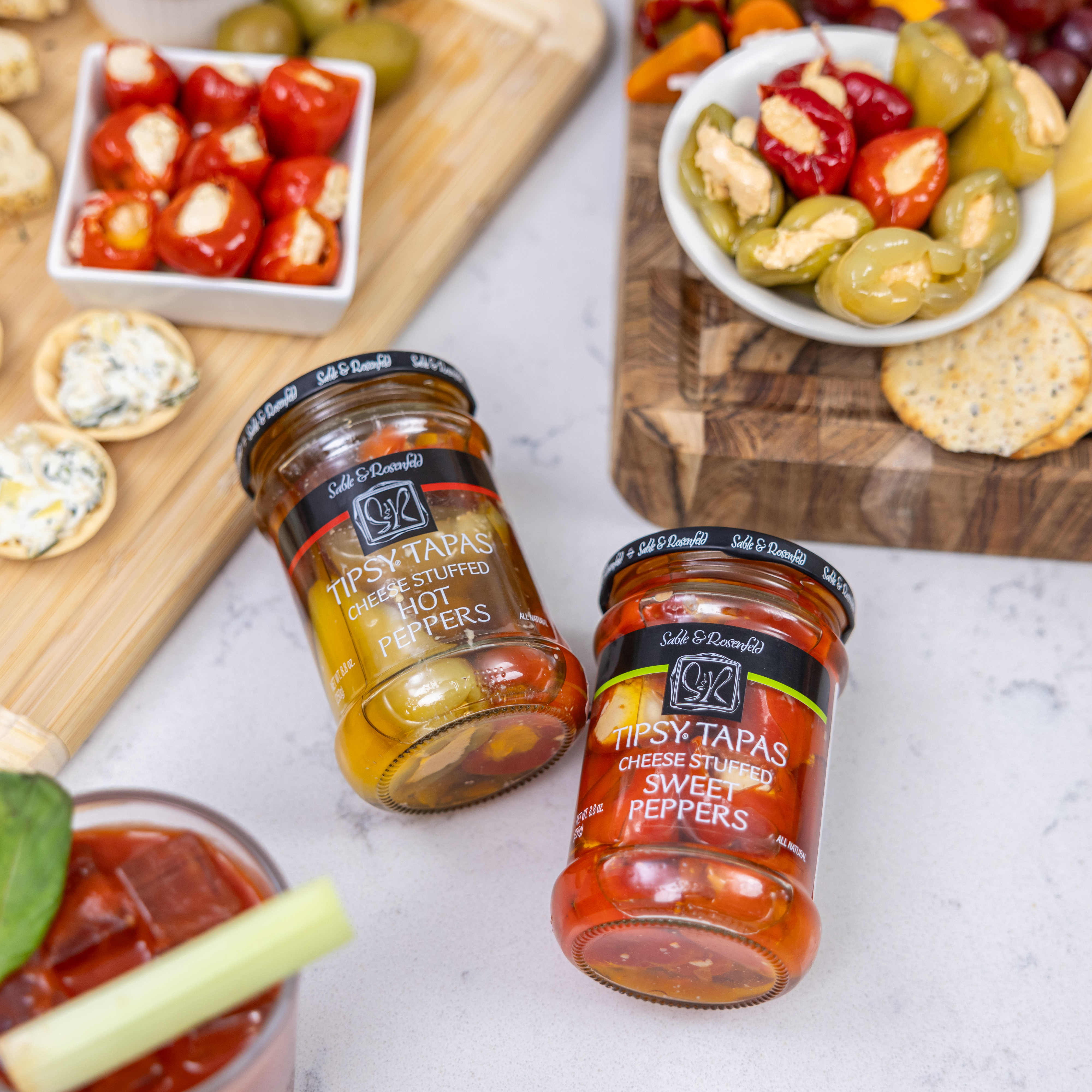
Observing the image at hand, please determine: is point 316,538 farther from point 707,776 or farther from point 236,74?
point 236,74

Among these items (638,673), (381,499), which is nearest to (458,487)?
(381,499)

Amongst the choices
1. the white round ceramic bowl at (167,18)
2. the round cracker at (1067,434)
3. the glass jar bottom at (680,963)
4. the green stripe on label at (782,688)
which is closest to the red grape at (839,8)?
the round cracker at (1067,434)

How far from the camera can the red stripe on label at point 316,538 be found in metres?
1.03

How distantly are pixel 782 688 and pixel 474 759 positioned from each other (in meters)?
0.32

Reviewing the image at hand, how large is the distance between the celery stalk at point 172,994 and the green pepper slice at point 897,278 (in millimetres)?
828

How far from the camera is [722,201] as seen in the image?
1.25 metres

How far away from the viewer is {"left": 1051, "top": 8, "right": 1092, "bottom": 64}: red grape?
4.67 feet

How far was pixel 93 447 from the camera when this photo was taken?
1229mm

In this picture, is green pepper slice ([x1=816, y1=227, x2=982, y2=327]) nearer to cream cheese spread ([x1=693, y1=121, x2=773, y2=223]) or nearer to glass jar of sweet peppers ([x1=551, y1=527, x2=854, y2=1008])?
cream cheese spread ([x1=693, y1=121, x2=773, y2=223])

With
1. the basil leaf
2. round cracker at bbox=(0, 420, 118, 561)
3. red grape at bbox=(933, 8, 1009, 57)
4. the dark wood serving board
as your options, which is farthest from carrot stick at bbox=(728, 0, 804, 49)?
the basil leaf

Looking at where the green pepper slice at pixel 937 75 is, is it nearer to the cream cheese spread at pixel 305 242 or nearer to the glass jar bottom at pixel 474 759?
the cream cheese spread at pixel 305 242

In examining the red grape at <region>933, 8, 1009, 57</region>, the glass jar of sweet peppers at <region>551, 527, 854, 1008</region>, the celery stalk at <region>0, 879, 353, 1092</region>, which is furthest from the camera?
the red grape at <region>933, 8, 1009, 57</region>

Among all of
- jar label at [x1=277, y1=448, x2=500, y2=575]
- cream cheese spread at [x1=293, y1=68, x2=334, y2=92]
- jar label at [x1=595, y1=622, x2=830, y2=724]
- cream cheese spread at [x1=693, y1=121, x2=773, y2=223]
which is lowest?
jar label at [x1=595, y1=622, x2=830, y2=724]

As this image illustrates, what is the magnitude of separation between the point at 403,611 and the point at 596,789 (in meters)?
0.25
